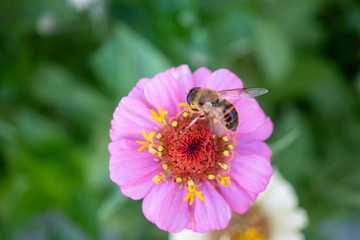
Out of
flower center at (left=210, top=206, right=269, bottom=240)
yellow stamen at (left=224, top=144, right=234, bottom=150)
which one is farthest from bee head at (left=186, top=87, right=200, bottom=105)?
flower center at (left=210, top=206, right=269, bottom=240)

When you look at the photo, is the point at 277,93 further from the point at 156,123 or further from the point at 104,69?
the point at 156,123

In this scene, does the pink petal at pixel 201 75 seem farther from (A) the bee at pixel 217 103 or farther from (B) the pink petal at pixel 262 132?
(B) the pink petal at pixel 262 132

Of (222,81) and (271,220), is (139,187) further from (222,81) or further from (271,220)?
(271,220)

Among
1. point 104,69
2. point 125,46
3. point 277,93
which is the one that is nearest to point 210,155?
point 125,46

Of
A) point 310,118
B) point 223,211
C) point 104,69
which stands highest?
point 104,69

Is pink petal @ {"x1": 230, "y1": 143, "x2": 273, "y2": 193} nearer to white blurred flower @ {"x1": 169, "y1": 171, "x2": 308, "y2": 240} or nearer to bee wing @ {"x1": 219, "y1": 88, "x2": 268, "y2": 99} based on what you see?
bee wing @ {"x1": 219, "y1": 88, "x2": 268, "y2": 99}

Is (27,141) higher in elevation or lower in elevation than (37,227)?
higher
